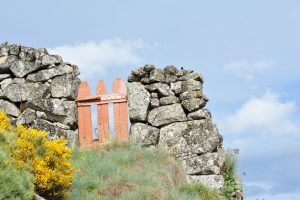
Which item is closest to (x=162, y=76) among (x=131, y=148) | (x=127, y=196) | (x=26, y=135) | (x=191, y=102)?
(x=191, y=102)

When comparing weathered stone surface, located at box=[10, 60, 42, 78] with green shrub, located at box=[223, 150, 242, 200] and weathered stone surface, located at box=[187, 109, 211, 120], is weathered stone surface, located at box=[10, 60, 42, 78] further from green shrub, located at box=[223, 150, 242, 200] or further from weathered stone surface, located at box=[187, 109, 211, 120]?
green shrub, located at box=[223, 150, 242, 200]

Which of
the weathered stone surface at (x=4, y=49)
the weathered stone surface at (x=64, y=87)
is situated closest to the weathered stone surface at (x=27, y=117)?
the weathered stone surface at (x=64, y=87)

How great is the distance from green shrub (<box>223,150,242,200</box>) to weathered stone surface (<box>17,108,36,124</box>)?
15.8ft

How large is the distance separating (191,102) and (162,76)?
3.24 feet

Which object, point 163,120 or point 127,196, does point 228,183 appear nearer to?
point 163,120

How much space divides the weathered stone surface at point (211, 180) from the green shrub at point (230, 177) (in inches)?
11.3

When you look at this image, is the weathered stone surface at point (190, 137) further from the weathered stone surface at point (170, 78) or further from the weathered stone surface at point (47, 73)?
the weathered stone surface at point (47, 73)

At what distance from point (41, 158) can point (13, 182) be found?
1.56 meters

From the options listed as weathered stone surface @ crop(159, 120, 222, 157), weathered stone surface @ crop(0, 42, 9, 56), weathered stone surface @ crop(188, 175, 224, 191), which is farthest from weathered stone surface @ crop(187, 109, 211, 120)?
weathered stone surface @ crop(0, 42, 9, 56)

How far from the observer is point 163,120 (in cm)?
1345

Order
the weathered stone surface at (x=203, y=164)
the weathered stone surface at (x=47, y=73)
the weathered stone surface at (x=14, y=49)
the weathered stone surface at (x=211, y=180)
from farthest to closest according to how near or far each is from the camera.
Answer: the weathered stone surface at (x=14, y=49) → the weathered stone surface at (x=47, y=73) → the weathered stone surface at (x=203, y=164) → the weathered stone surface at (x=211, y=180)

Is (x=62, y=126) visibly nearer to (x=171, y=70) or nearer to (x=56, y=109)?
(x=56, y=109)

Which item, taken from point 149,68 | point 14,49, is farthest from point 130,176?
point 14,49

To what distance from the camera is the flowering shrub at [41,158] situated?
8945 millimetres
